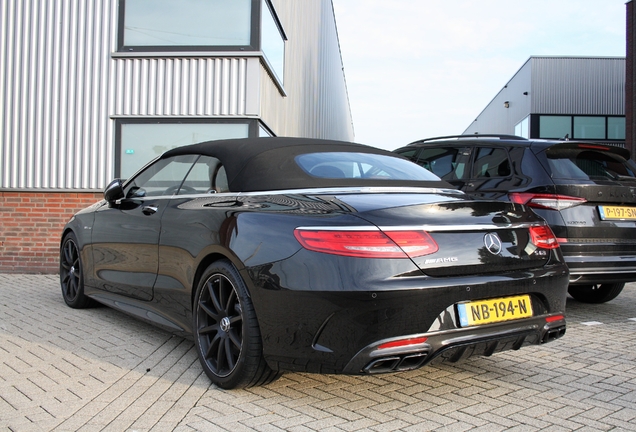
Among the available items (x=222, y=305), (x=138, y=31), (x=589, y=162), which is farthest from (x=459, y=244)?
(x=138, y=31)

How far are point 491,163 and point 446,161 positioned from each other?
25.0 inches

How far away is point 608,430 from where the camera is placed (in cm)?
301

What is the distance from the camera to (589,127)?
34938 millimetres

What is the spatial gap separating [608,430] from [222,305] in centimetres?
205

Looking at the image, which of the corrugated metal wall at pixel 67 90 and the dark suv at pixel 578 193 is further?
the corrugated metal wall at pixel 67 90

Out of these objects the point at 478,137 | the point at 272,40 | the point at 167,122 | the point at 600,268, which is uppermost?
the point at 272,40

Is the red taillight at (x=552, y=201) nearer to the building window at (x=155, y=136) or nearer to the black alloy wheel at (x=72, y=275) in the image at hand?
the black alloy wheel at (x=72, y=275)

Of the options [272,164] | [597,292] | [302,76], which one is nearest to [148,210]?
[272,164]

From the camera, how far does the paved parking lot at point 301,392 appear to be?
3.12m

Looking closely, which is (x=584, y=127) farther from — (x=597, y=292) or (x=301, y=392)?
(x=301, y=392)

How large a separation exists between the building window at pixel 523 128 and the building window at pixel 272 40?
2623 cm

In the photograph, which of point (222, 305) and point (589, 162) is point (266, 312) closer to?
point (222, 305)

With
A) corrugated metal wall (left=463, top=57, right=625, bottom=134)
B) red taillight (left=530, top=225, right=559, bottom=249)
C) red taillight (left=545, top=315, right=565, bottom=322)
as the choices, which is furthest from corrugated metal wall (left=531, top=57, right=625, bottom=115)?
red taillight (left=545, top=315, right=565, bottom=322)

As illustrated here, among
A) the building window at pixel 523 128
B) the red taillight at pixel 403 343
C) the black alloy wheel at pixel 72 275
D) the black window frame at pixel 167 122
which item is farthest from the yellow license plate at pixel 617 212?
the building window at pixel 523 128
